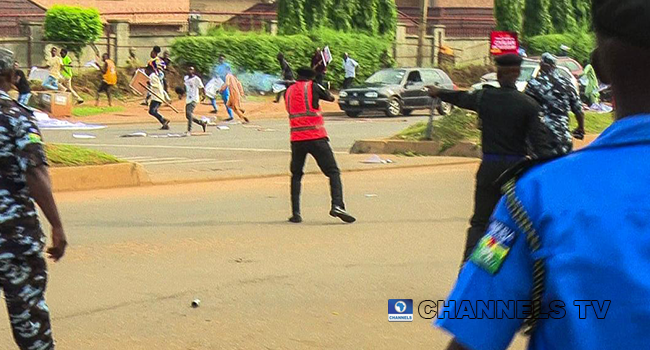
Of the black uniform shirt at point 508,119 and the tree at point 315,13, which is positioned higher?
the tree at point 315,13

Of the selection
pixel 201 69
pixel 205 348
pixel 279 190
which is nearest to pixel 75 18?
pixel 201 69

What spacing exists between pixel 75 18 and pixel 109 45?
1.97 meters

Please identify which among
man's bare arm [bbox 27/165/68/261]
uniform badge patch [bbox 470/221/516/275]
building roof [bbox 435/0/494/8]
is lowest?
man's bare arm [bbox 27/165/68/261]

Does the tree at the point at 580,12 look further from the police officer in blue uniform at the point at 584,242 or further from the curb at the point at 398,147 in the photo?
the police officer in blue uniform at the point at 584,242

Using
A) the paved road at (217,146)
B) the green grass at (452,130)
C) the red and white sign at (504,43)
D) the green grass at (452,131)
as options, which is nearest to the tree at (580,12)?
the paved road at (217,146)

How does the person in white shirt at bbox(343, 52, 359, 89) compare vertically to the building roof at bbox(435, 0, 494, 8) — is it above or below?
below

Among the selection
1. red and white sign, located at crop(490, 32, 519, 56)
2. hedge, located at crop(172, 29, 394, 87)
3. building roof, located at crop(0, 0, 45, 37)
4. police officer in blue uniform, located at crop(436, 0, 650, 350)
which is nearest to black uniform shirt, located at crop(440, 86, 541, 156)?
police officer in blue uniform, located at crop(436, 0, 650, 350)

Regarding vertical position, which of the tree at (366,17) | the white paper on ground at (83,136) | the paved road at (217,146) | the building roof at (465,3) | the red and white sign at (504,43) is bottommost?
the white paper on ground at (83,136)

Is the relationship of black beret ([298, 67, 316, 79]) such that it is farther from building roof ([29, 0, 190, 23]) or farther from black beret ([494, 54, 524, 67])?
building roof ([29, 0, 190, 23])

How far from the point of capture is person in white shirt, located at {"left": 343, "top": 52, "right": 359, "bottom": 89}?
3903cm

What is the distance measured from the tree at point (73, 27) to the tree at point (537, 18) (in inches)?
877

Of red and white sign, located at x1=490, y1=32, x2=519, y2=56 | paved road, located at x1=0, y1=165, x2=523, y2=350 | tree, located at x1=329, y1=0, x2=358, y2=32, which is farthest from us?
tree, located at x1=329, y1=0, x2=358, y2=32

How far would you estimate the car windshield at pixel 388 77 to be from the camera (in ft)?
109

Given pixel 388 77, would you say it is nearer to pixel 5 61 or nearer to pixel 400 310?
pixel 400 310
